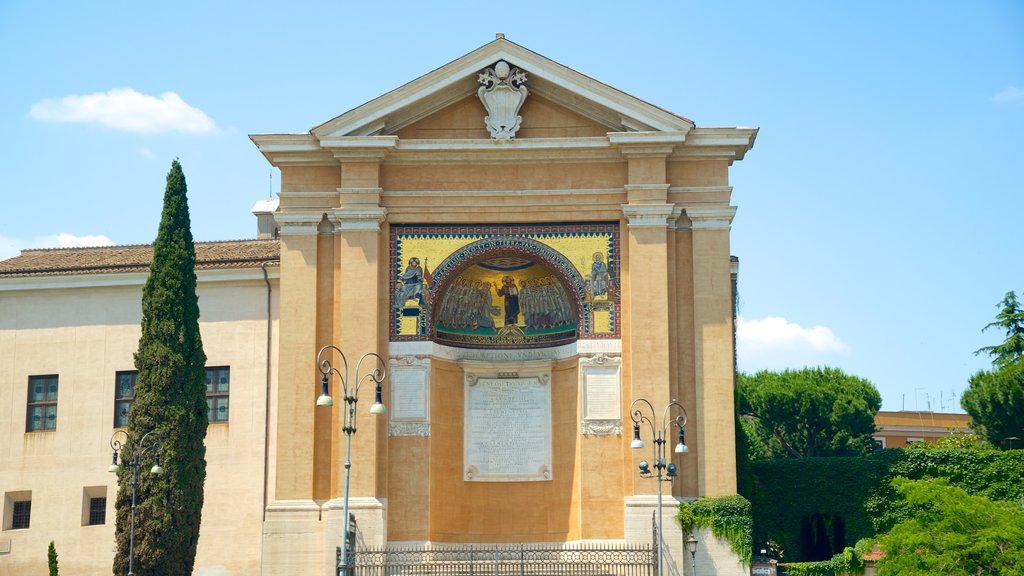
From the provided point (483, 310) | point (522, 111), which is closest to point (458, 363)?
point (483, 310)

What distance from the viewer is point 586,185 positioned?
27.5 metres

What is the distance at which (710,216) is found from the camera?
27328 millimetres

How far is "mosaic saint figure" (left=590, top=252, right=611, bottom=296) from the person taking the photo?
88.9 ft

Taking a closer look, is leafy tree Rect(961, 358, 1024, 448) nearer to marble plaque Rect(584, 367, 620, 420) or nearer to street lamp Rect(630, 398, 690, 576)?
street lamp Rect(630, 398, 690, 576)

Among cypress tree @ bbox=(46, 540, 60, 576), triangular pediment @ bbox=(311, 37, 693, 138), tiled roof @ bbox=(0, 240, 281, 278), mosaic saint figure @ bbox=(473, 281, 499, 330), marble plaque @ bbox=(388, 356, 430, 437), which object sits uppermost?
triangular pediment @ bbox=(311, 37, 693, 138)

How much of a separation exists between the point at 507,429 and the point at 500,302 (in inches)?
115

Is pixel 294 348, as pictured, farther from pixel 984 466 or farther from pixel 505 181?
pixel 984 466

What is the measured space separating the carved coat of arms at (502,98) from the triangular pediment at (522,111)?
0.20m

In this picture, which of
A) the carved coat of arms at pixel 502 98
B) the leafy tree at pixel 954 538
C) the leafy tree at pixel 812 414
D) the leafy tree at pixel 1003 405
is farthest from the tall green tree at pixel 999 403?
the carved coat of arms at pixel 502 98

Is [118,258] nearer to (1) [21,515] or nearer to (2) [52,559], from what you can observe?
(1) [21,515]

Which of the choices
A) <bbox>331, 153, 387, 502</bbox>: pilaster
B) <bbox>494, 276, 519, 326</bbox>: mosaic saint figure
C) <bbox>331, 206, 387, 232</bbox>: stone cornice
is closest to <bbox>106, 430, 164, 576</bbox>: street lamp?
<bbox>331, 153, 387, 502</bbox>: pilaster

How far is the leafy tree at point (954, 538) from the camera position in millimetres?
23562

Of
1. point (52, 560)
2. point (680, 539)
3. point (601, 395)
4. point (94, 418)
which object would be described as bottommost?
point (52, 560)

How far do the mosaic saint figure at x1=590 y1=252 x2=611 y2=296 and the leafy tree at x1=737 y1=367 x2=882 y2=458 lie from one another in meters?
23.9
